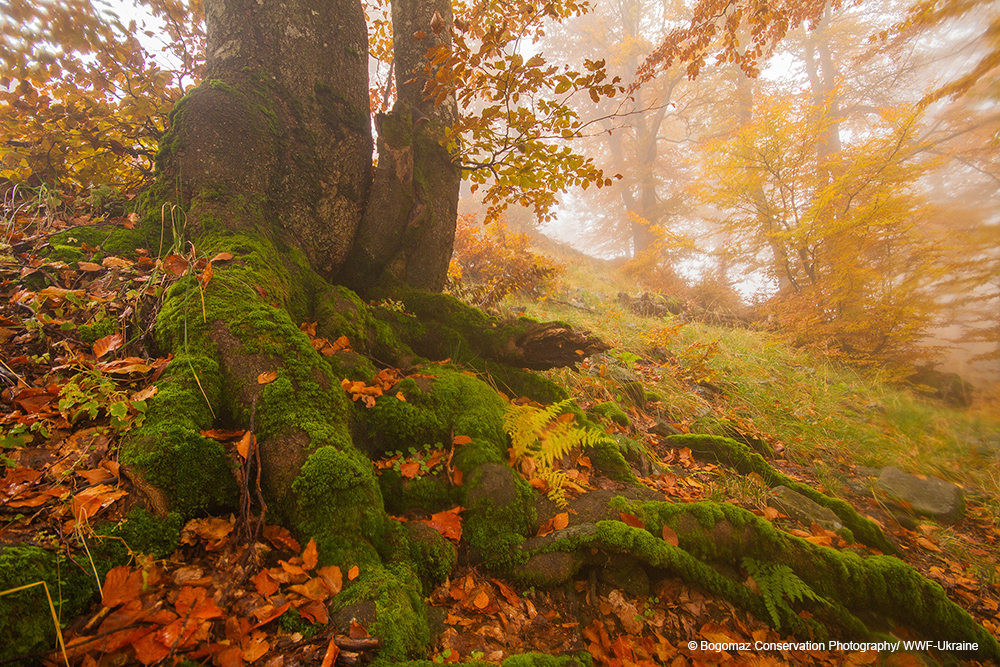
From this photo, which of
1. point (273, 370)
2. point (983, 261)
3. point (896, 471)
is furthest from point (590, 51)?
point (273, 370)

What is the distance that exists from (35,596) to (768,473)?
4.66 metres

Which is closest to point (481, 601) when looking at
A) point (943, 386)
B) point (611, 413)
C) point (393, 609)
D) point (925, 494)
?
point (393, 609)

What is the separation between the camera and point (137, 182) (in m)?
3.35

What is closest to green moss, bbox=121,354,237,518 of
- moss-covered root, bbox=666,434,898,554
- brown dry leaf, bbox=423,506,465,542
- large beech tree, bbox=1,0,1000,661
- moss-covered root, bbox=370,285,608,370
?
large beech tree, bbox=1,0,1000,661

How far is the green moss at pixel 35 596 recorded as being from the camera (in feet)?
3.26

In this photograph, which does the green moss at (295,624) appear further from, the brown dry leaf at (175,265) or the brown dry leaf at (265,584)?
the brown dry leaf at (175,265)

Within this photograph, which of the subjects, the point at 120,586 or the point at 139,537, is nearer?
the point at 120,586

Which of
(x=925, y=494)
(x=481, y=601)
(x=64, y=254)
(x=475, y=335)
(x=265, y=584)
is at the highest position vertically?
(x=64, y=254)

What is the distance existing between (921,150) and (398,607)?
11.5 metres

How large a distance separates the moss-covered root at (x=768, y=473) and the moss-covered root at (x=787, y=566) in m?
0.68

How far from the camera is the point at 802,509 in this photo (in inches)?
123

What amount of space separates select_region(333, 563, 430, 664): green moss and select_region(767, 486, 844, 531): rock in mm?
3077

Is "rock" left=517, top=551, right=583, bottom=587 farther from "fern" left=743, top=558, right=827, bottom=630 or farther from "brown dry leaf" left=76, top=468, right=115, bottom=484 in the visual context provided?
"brown dry leaf" left=76, top=468, right=115, bottom=484

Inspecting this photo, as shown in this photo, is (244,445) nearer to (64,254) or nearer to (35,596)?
(35,596)
